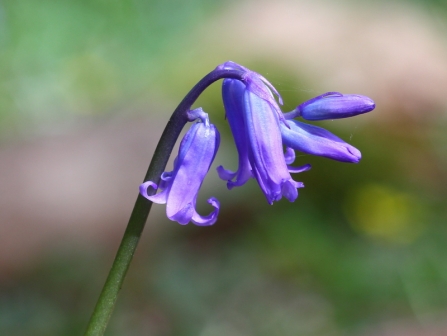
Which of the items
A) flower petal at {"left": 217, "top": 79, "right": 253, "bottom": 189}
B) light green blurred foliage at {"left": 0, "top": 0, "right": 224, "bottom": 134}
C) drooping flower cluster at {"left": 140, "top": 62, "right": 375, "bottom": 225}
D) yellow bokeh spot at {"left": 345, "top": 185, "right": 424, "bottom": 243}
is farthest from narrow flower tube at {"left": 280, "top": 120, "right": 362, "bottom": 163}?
light green blurred foliage at {"left": 0, "top": 0, "right": 224, "bottom": 134}

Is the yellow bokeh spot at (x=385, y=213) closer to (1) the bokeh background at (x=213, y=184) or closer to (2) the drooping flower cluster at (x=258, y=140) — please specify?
(1) the bokeh background at (x=213, y=184)

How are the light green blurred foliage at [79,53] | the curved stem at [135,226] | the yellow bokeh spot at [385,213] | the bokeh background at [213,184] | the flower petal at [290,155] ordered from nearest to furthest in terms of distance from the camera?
the curved stem at [135,226], the flower petal at [290,155], the bokeh background at [213,184], the yellow bokeh spot at [385,213], the light green blurred foliage at [79,53]

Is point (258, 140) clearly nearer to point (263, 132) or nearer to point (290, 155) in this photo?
point (263, 132)

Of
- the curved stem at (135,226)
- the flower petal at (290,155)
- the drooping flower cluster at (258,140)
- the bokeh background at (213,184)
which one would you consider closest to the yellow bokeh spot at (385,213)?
the bokeh background at (213,184)

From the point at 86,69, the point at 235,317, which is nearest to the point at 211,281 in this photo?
the point at 235,317

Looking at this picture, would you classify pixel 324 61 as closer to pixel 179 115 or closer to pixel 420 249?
pixel 420 249

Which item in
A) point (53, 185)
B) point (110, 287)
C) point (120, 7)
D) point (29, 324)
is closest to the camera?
point (110, 287)
